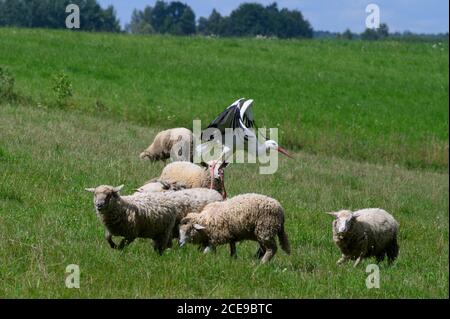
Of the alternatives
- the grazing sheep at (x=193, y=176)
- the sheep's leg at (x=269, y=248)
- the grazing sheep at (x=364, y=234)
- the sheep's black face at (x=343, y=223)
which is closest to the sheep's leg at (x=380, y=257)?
the grazing sheep at (x=364, y=234)

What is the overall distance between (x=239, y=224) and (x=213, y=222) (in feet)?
1.08

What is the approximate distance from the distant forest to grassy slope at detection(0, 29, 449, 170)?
98.0 inches

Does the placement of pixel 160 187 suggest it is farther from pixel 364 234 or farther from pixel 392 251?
pixel 392 251

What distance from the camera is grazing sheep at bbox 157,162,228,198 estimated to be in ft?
42.3

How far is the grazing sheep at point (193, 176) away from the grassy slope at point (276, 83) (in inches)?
522

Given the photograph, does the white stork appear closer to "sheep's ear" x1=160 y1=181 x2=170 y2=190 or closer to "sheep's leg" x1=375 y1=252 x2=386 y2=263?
"sheep's ear" x1=160 y1=181 x2=170 y2=190

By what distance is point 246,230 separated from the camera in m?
10.5

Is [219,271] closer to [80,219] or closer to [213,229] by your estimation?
[213,229]

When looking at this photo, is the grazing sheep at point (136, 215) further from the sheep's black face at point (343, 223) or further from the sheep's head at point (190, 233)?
the sheep's black face at point (343, 223)

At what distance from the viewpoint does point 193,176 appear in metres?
13.3

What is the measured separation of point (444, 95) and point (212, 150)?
74.1 ft

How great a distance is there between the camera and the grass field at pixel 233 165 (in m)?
9.29

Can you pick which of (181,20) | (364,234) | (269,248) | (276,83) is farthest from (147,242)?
(181,20)

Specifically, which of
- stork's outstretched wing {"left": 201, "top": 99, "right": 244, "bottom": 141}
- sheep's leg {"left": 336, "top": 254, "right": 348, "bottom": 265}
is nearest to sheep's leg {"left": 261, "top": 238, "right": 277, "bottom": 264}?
sheep's leg {"left": 336, "top": 254, "right": 348, "bottom": 265}
